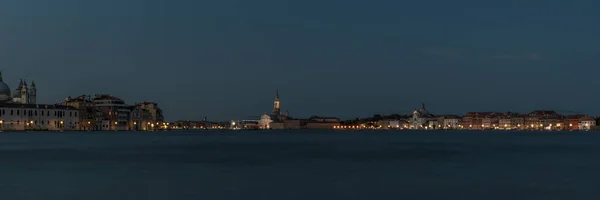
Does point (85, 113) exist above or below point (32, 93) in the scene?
below

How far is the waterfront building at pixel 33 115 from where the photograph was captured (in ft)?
349

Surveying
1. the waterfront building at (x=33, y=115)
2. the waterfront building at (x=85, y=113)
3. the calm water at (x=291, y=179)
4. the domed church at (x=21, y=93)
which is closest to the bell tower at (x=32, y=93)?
the domed church at (x=21, y=93)

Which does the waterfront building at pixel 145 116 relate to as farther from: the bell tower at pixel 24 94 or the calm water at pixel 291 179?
the calm water at pixel 291 179

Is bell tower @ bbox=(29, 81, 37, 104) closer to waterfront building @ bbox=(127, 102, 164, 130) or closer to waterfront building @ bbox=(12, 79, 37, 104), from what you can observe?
waterfront building @ bbox=(12, 79, 37, 104)

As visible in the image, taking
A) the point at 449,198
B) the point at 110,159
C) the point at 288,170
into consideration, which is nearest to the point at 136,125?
the point at 110,159

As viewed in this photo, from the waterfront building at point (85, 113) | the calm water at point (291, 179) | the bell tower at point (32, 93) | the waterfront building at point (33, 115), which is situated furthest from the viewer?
the bell tower at point (32, 93)

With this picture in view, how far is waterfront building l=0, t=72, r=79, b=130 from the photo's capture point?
349ft

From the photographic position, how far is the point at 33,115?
112 meters

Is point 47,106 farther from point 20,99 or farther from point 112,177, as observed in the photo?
point 112,177

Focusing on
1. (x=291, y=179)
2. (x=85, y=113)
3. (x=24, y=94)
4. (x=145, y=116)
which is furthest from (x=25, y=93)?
(x=291, y=179)

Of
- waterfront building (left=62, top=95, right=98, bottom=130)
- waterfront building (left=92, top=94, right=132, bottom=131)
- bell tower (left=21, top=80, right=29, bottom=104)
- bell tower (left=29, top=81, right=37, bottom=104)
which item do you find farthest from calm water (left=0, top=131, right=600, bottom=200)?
bell tower (left=29, top=81, right=37, bottom=104)

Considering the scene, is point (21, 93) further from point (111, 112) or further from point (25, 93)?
point (111, 112)

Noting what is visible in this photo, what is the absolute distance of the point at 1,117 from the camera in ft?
343

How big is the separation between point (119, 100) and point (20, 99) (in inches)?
740
